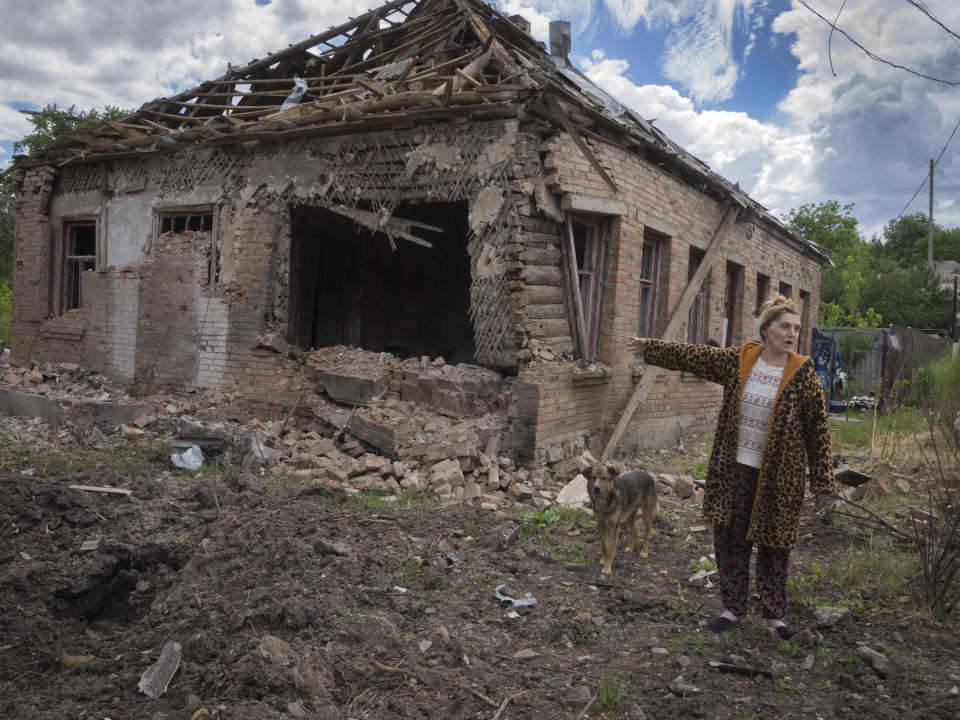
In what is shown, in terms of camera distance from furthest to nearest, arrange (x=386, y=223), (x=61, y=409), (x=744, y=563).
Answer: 1. (x=61, y=409)
2. (x=386, y=223)
3. (x=744, y=563)

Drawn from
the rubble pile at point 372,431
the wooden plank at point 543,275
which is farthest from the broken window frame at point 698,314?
the rubble pile at point 372,431

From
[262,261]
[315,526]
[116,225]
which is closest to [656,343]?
[315,526]

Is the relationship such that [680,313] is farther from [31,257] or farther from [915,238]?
[915,238]

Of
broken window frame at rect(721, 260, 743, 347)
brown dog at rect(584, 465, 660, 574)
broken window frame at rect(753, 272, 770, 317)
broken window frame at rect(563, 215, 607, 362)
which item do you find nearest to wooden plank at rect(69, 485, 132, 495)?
brown dog at rect(584, 465, 660, 574)

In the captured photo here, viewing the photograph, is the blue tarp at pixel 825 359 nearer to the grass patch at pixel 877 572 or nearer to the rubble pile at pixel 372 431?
the rubble pile at pixel 372 431

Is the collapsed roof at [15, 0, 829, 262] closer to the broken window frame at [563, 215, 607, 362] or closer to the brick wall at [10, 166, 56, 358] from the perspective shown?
the brick wall at [10, 166, 56, 358]

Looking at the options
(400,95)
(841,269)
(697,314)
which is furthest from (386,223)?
(841,269)

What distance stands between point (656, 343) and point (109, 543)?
155 inches

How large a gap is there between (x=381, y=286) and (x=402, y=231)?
3.93m

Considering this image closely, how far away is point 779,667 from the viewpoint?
326 cm

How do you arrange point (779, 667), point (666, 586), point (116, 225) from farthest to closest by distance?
point (116, 225), point (666, 586), point (779, 667)

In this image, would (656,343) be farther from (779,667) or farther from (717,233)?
(717,233)

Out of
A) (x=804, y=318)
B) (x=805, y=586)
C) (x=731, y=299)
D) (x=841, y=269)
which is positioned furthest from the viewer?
(x=841, y=269)

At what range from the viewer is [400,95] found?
7.16m
